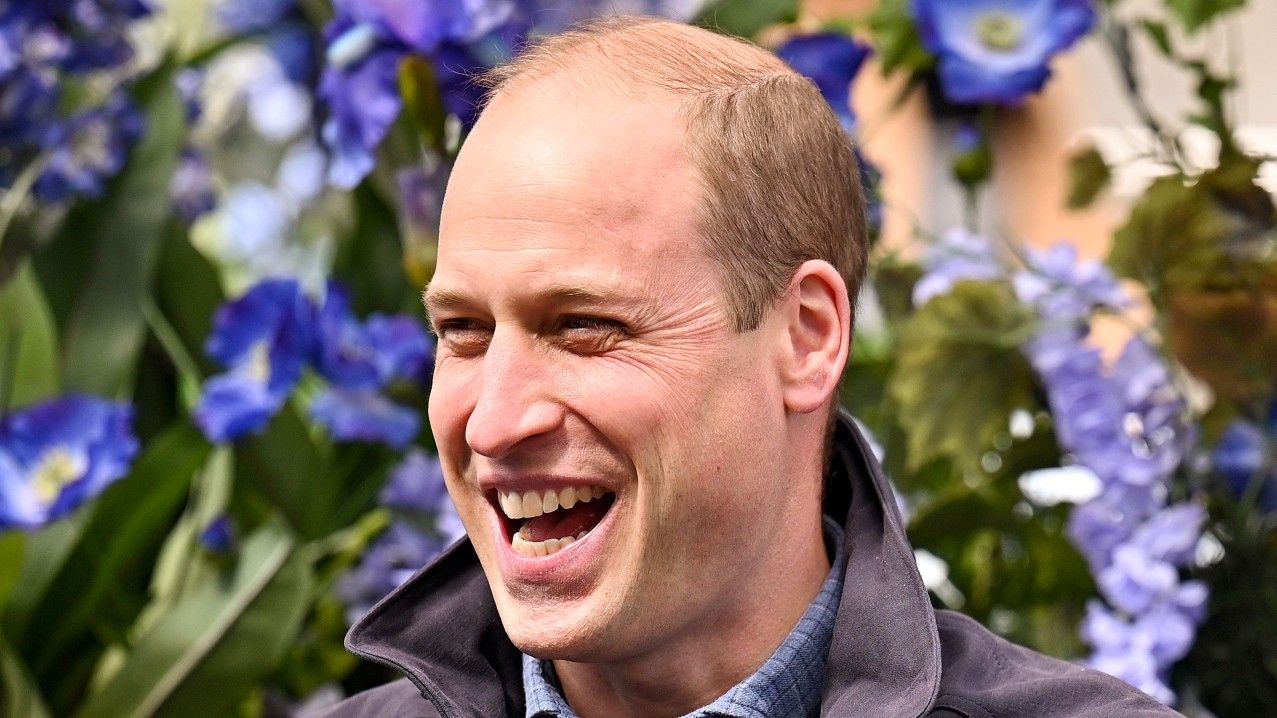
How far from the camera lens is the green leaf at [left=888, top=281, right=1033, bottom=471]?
1882mm

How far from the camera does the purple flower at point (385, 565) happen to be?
206cm

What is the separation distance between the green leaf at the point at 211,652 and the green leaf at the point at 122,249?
44cm

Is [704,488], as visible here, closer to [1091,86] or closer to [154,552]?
[154,552]

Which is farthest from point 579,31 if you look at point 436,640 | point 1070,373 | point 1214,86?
point 1214,86

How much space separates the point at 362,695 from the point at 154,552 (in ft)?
2.86

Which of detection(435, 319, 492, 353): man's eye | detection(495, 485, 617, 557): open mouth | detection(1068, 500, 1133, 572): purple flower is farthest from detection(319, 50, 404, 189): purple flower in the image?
detection(1068, 500, 1133, 572): purple flower

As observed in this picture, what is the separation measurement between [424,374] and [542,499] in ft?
3.09

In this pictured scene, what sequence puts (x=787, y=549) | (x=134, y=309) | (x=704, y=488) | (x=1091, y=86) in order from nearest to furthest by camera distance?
(x=704, y=488), (x=787, y=549), (x=134, y=309), (x=1091, y=86)

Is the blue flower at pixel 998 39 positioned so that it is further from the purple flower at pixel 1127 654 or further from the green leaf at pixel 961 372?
the purple flower at pixel 1127 654

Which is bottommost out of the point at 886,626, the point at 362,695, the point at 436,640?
the point at 362,695

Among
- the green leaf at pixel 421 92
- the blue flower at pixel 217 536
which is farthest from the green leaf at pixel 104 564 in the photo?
the green leaf at pixel 421 92

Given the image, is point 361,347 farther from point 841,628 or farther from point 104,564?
point 841,628

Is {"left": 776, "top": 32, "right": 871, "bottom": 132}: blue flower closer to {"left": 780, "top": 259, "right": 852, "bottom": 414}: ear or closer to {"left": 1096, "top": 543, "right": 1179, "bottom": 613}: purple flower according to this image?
{"left": 1096, "top": 543, "right": 1179, "bottom": 613}: purple flower

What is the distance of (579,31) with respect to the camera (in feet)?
4.44
